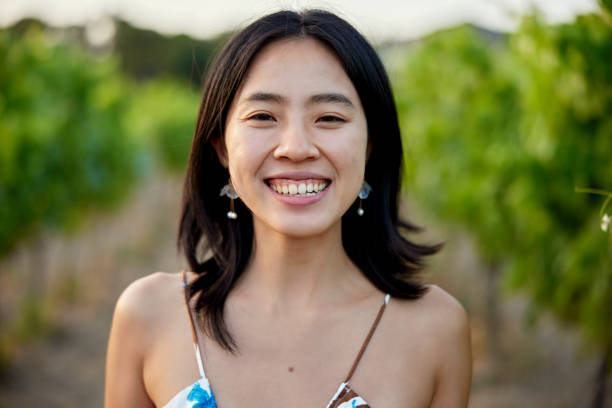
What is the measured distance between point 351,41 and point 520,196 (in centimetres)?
229

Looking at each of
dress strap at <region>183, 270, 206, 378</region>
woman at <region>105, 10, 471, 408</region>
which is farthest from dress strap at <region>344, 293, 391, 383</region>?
dress strap at <region>183, 270, 206, 378</region>

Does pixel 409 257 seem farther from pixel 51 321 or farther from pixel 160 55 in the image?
pixel 160 55

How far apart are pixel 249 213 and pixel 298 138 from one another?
593 millimetres

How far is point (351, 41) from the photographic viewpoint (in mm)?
1748

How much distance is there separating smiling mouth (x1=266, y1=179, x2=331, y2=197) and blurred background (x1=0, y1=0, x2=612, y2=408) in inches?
23.1

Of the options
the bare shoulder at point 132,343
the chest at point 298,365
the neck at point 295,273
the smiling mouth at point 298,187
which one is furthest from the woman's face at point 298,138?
the bare shoulder at point 132,343

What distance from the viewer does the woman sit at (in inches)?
65.4

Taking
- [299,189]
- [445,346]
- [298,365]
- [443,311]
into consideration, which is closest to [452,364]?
[445,346]

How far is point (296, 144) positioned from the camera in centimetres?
160

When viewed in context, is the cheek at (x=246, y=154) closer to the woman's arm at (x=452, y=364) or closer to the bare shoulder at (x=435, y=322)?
the bare shoulder at (x=435, y=322)

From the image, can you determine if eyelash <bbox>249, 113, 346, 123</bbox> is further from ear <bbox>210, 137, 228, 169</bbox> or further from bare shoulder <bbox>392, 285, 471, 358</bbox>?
bare shoulder <bbox>392, 285, 471, 358</bbox>

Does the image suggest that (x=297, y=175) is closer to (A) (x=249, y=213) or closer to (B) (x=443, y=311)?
(A) (x=249, y=213)

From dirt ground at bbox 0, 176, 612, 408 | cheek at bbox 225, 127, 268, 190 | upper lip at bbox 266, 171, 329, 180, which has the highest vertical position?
cheek at bbox 225, 127, 268, 190

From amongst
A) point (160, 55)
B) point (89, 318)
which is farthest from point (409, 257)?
point (160, 55)
